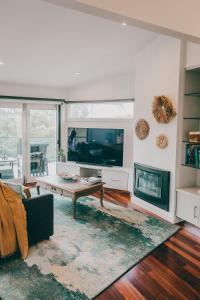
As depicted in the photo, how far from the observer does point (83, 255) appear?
2.85m

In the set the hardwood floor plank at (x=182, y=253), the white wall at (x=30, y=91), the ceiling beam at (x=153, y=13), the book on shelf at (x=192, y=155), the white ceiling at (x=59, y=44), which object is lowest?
the hardwood floor plank at (x=182, y=253)

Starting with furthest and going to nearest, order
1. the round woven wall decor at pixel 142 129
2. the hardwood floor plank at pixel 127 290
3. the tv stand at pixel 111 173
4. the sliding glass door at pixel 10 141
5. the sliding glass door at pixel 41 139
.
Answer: the sliding glass door at pixel 41 139, the sliding glass door at pixel 10 141, the tv stand at pixel 111 173, the round woven wall decor at pixel 142 129, the hardwood floor plank at pixel 127 290

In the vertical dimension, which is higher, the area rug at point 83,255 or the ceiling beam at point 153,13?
the ceiling beam at point 153,13

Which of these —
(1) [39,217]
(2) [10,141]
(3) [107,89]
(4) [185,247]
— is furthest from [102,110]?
(4) [185,247]

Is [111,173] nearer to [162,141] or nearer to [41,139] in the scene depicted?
[162,141]

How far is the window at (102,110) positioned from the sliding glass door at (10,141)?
1.32 meters

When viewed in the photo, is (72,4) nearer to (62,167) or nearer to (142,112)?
(142,112)

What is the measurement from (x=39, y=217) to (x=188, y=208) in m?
2.07

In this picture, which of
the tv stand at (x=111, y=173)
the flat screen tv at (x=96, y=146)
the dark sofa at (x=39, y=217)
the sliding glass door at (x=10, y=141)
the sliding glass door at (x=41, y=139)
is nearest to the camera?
the dark sofa at (x=39, y=217)

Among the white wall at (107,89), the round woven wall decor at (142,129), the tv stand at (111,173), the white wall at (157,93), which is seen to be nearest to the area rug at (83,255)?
the white wall at (157,93)

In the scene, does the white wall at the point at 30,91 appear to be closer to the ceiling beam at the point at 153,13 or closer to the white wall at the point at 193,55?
the white wall at the point at 193,55

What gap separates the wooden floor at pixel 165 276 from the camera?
2264 mm

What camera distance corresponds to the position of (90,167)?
19.0 ft

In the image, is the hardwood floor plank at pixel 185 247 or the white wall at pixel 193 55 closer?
the hardwood floor plank at pixel 185 247
